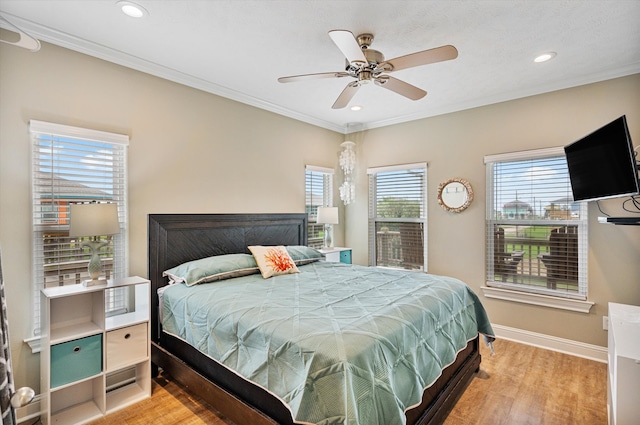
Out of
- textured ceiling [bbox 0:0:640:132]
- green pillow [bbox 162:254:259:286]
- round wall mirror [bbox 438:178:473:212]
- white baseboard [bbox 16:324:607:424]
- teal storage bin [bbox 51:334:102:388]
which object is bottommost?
white baseboard [bbox 16:324:607:424]

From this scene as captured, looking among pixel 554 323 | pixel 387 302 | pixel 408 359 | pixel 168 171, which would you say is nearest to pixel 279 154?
pixel 168 171

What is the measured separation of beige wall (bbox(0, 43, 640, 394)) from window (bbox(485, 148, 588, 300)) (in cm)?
11

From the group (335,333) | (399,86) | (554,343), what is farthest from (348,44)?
(554,343)

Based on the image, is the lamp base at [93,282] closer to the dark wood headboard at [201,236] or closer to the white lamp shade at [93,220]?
the white lamp shade at [93,220]

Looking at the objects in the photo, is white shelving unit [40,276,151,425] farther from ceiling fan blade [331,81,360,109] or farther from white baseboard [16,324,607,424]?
white baseboard [16,324,607,424]

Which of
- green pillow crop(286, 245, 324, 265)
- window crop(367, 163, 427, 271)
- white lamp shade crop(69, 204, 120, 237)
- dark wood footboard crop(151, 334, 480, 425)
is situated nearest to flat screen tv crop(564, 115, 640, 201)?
dark wood footboard crop(151, 334, 480, 425)

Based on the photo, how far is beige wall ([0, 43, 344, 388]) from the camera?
2.31 m

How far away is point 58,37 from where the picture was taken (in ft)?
8.04

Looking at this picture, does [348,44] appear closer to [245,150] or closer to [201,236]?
[245,150]

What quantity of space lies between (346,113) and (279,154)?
1107 millimetres

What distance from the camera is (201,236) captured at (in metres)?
3.35

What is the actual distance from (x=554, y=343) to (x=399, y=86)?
3.12 m

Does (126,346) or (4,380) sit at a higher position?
(4,380)

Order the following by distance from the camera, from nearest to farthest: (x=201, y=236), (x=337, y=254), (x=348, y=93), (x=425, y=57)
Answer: (x=425, y=57) < (x=348, y=93) < (x=201, y=236) < (x=337, y=254)
